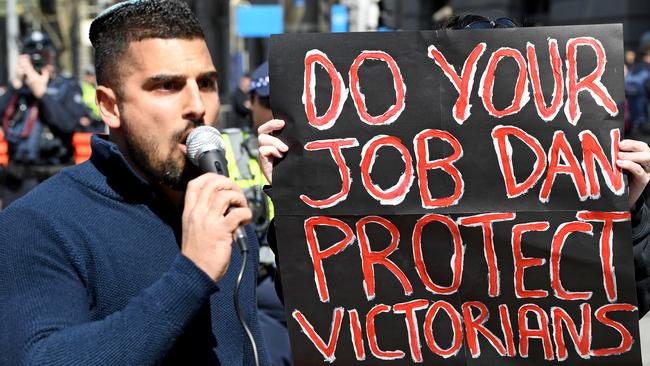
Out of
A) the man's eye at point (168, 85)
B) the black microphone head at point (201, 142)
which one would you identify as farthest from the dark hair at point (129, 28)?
the black microphone head at point (201, 142)

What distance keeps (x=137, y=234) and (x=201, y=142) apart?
255 mm

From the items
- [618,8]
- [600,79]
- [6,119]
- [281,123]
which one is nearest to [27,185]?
[6,119]

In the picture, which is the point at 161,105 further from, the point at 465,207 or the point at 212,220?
the point at 465,207

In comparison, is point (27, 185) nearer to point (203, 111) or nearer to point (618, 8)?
point (203, 111)

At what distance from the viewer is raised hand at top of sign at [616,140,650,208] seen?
8.69 feet

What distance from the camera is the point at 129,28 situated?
233cm

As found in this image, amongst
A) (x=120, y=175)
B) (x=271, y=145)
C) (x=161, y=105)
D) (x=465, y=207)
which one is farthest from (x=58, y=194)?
(x=465, y=207)

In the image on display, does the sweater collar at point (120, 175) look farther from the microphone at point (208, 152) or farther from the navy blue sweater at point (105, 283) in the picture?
the microphone at point (208, 152)

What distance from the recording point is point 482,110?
8.84 feet

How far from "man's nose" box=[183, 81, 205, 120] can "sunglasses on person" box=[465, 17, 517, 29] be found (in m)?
0.93

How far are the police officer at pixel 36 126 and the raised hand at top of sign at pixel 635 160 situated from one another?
18.9ft

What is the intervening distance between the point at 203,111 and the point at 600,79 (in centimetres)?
105

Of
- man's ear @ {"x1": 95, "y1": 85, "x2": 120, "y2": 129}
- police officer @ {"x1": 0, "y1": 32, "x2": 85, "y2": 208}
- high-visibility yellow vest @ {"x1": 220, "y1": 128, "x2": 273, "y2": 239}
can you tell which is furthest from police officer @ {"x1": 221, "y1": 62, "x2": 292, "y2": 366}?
police officer @ {"x1": 0, "y1": 32, "x2": 85, "y2": 208}

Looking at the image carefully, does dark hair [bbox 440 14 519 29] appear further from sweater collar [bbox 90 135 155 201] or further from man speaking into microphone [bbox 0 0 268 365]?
sweater collar [bbox 90 135 155 201]
